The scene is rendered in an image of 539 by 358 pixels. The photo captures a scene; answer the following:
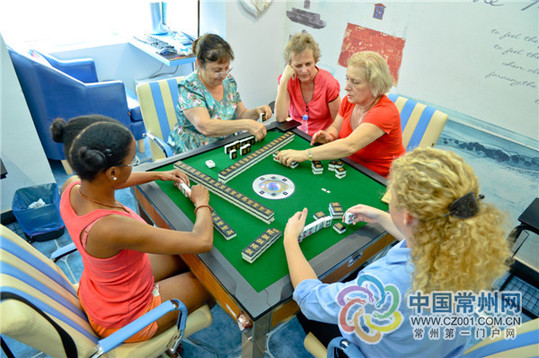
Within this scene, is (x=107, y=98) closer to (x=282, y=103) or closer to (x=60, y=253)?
(x=282, y=103)

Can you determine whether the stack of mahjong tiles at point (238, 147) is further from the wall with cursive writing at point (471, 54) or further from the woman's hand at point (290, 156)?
the wall with cursive writing at point (471, 54)

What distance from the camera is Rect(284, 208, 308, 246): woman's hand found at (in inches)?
57.9

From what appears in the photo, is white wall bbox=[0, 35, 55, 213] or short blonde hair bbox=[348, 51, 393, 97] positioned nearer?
short blonde hair bbox=[348, 51, 393, 97]

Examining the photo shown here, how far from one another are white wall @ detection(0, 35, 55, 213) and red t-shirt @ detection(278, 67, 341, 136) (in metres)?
2.12

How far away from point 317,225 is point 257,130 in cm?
101

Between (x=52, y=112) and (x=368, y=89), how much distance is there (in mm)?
2951

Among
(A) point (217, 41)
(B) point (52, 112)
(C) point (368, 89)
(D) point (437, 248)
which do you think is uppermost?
(A) point (217, 41)

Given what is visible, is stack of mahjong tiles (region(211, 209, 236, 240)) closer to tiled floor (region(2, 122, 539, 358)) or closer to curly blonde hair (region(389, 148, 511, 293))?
curly blonde hair (region(389, 148, 511, 293))

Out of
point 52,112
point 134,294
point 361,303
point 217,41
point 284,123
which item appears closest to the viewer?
point 361,303

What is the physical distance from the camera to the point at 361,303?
1.14 m

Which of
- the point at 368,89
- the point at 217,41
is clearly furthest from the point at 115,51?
the point at 368,89

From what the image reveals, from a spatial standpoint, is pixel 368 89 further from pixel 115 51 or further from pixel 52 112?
pixel 115 51

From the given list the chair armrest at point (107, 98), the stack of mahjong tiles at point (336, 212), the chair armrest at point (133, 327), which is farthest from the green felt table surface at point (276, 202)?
the chair armrest at point (107, 98)

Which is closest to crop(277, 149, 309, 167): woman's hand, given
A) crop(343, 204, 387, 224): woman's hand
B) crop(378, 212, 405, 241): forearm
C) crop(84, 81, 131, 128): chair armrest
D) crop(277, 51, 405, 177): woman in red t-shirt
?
crop(277, 51, 405, 177): woman in red t-shirt
